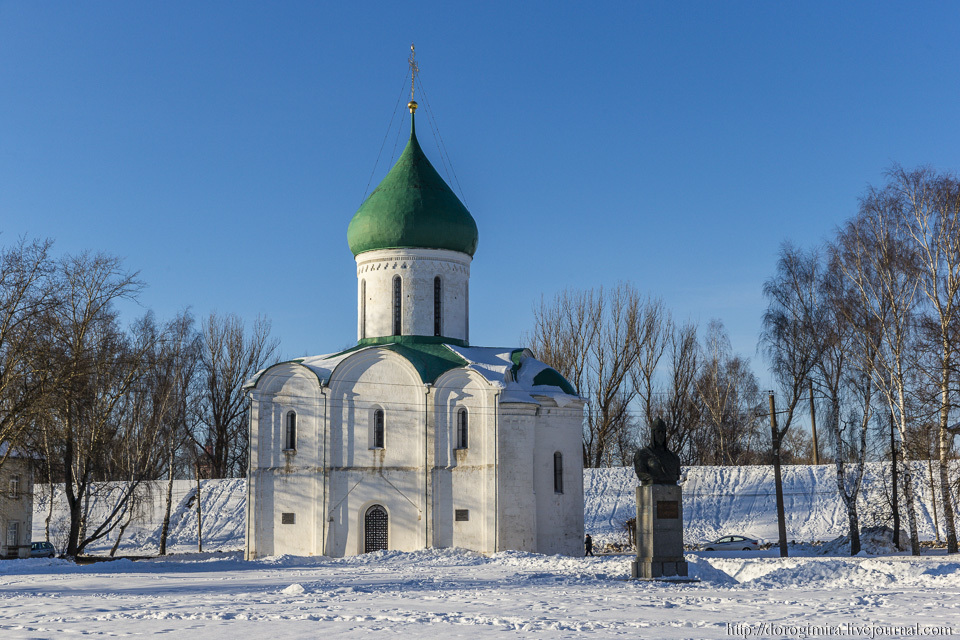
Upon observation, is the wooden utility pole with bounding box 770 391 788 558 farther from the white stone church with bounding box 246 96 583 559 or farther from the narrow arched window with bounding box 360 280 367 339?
the narrow arched window with bounding box 360 280 367 339

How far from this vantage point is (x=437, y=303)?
23.8 meters

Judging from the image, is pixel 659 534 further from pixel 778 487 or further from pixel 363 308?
pixel 363 308

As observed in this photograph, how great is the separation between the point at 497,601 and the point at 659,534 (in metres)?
4.15

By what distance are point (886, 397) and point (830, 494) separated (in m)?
Result: 12.3

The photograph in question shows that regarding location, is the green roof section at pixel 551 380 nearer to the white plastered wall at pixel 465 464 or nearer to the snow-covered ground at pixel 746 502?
the white plastered wall at pixel 465 464

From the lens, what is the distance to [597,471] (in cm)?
3291

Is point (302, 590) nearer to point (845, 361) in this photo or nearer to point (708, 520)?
point (845, 361)

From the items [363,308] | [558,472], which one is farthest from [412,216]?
[558,472]

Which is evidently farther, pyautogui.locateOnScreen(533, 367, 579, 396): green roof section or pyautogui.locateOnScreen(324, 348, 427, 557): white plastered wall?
pyautogui.locateOnScreen(533, 367, 579, 396): green roof section

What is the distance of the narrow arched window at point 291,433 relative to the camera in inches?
862

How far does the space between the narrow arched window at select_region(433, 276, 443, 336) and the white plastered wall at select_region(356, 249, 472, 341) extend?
0.07 meters

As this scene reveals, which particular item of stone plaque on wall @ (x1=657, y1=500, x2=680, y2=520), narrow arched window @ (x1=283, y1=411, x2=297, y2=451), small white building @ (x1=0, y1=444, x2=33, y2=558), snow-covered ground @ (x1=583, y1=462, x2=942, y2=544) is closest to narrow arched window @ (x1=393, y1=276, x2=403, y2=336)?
narrow arched window @ (x1=283, y1=411, x2=297, y2=451)

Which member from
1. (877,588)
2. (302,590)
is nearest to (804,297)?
(877,588)

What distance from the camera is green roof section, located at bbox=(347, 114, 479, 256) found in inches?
925
